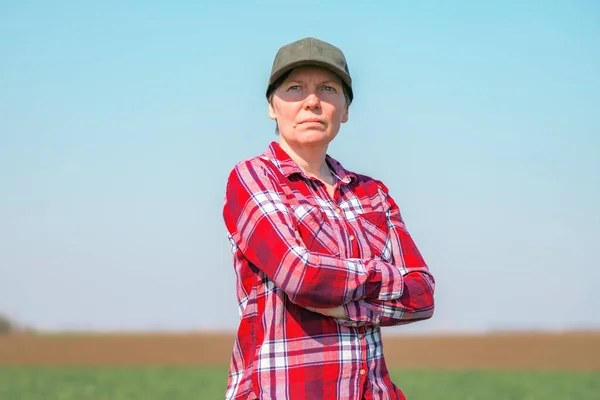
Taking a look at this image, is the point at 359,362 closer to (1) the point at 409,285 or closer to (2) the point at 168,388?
(1) the point at 409,285

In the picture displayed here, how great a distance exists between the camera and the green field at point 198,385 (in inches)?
595

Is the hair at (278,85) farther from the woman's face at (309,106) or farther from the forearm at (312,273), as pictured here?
the forearm at (312,273)

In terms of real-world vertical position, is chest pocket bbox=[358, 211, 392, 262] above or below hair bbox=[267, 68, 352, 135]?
below

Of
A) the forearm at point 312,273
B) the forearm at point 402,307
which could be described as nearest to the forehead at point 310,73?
the forearm at point 312,273

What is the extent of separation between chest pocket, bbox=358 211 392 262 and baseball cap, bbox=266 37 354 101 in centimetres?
52

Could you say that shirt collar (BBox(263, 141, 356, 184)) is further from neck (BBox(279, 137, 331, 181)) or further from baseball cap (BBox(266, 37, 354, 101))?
baseball cap (BBox(266, 37, 354, 101))

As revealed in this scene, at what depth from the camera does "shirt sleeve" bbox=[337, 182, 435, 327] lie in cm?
283

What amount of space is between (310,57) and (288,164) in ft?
1.31

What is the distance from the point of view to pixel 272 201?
114 inches

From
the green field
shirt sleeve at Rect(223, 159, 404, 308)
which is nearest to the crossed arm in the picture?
shirt sleeve at Rect(223, 159, 404, 308)

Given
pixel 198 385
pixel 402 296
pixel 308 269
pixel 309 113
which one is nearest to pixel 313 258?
pixel 308 269

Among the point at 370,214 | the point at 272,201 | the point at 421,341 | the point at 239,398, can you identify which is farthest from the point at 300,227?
the point at 421,341

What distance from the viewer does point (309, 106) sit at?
3041mm

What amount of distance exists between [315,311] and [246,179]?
552 millimetres
